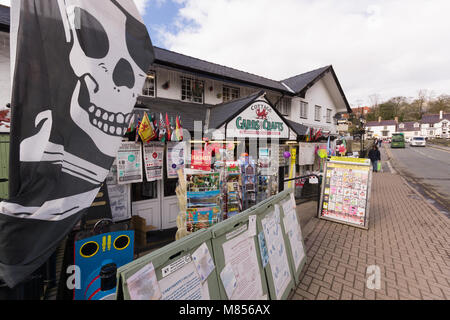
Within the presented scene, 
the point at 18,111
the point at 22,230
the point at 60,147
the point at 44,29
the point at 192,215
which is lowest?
the point at 192,215

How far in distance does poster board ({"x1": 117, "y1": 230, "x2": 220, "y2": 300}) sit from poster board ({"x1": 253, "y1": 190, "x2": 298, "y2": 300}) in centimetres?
94

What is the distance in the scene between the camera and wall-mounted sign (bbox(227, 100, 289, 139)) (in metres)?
5.44

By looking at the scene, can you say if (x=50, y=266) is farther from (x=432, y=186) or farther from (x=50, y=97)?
(x=432, y=186)

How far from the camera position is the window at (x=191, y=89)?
328 inches

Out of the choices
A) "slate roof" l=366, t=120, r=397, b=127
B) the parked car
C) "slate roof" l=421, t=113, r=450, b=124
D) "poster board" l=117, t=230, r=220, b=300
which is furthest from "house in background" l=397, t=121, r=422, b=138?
"poster board" l=117, t=230, r=220, b=300

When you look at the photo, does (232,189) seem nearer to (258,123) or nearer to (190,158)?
(190,158)

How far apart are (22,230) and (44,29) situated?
1.65 meters

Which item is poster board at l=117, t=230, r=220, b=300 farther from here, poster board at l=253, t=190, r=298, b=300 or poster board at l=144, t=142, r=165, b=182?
poster board at l=144, t=142, r=165, b=182

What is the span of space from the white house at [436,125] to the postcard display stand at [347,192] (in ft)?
267

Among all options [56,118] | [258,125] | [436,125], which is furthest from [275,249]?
[436,125]

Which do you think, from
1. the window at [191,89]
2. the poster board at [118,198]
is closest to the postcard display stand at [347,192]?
the poster board at [118,198]

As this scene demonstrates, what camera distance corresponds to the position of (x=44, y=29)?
65.6 inches

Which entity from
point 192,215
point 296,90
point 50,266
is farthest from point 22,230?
point 296,90

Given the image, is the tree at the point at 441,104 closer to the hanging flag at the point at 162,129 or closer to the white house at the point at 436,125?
the white house at the point at 436,125
